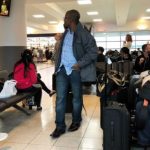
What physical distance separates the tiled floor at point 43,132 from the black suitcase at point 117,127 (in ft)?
1.37

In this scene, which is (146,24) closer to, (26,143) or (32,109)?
(32,109)

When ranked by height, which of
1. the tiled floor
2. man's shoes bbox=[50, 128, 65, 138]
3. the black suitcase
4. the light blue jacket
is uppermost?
the light blue jacket

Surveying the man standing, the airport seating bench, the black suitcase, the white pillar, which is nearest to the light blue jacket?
the man standing

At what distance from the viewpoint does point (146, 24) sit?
18.6 metres

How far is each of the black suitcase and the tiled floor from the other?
0.42m

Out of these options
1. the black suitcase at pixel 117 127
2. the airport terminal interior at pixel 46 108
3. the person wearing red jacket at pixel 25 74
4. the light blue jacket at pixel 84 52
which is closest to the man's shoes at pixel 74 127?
the airport terminal interior at pixel 46 108

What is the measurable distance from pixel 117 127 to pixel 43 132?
1.24m

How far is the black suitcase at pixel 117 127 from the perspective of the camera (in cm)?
256

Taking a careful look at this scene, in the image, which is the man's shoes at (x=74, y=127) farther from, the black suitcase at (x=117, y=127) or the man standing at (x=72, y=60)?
the black suitcase at (x=117, y=127)

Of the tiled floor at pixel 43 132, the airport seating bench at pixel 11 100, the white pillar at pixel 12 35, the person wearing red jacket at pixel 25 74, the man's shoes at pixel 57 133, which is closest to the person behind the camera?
the tiled floor at pixel 43 132

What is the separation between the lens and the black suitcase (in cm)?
256

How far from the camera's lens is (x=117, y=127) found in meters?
2.57

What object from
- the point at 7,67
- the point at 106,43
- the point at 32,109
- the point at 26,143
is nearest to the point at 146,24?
the point at 106,43

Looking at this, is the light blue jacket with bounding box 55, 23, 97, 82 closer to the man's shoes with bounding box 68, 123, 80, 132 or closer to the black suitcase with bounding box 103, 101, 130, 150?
the man's shoes with bounding box 68, 123, 80, 132
